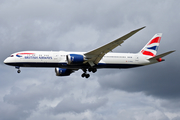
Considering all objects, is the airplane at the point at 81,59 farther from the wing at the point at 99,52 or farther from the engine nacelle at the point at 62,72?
the engine nacelle at the point at 62,72

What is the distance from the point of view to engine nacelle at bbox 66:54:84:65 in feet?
199

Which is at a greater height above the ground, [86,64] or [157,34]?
[157,34]

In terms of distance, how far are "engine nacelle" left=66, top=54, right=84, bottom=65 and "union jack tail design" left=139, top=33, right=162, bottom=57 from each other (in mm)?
14735

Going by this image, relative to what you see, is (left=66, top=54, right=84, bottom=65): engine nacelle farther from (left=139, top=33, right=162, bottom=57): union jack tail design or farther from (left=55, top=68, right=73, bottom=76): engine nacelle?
(left=139, top=33, right=162, bottom=57): union jack tail design

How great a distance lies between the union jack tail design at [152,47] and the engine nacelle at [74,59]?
14.7 m

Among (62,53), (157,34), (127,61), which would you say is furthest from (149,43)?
(62,53)

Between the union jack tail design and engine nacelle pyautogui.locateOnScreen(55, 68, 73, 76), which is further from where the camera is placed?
engine nacelle pyautogui.locateOnScreen(55, 68, 73, 76)

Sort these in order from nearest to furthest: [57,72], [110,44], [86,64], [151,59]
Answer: [110,44], [86,64], [151,59], [57,72]

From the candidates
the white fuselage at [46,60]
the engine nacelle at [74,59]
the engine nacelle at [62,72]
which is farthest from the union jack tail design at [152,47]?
the engine nacelle at [62,72]

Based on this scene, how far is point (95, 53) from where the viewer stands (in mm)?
62375

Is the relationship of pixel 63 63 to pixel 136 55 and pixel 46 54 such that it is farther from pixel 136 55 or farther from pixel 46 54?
pixel 136 55

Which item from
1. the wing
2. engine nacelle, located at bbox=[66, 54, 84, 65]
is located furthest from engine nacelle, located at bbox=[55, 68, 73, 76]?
engine nacelle, located at bbox=[66, 54, 84, 65]

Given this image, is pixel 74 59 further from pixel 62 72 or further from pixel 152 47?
pixel 152 47

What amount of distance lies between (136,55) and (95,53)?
10223 mm
